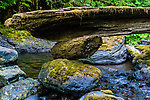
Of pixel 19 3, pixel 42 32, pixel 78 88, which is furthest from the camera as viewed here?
pixel 19 3

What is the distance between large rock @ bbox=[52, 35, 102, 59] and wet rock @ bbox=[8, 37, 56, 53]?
103 inches

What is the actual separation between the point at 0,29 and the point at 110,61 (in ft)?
17.6

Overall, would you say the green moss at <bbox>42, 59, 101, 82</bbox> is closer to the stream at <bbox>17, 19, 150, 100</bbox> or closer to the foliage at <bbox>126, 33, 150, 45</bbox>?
the stream at <bbox>17, 19, 150, 100</bbox>

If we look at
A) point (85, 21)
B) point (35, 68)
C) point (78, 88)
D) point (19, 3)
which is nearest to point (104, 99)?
point (78, 88)

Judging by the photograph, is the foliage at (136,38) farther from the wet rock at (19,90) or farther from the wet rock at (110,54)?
the wet rock at (19,90)

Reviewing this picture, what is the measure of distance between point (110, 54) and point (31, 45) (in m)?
3.71

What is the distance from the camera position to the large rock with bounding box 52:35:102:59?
131 inches

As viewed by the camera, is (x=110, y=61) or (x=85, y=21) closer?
(x=85, y=21)

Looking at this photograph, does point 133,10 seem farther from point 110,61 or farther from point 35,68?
point 35,68

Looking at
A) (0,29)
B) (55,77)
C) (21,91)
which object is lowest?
(21,91)

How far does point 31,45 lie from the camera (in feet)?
21.5

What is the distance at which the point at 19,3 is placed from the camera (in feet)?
30.9

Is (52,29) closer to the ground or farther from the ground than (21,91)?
farther from the ground

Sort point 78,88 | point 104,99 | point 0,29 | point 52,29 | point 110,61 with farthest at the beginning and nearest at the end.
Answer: point 0,29 < point 110,61 < point 52,29 < point 78,88 < point 104,99
